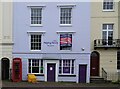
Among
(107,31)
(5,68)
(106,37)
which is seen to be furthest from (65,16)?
(5,68)

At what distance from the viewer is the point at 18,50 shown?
3262cm

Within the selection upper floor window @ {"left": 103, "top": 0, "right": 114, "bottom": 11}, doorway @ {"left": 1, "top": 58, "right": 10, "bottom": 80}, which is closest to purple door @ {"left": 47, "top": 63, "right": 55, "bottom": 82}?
doorway @ {"left": 1, "top": 58, "right": 10, "bottom": 80}

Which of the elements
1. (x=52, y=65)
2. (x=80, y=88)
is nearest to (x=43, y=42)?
(x=52, y=65)

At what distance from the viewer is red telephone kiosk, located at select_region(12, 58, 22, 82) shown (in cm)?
3172

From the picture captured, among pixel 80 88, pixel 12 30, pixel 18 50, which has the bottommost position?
pixel 80 88

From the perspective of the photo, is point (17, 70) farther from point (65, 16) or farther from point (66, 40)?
point (65, 16)

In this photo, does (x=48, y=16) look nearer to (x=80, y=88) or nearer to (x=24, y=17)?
(x=24, y=17)

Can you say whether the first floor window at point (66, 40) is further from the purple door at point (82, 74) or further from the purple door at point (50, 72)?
the purple door at point (82, 74)

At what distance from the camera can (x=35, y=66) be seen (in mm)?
32750

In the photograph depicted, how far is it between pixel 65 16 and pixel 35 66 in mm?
5810

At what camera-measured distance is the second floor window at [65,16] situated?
32.6m

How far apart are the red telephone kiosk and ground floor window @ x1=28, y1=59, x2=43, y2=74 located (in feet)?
3.98

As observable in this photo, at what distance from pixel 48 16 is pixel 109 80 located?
8786 mm

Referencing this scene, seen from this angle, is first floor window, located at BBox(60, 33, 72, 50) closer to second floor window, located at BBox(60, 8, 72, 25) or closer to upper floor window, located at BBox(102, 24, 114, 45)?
second floor window, located at BBox(60, 8, 72, 25)
